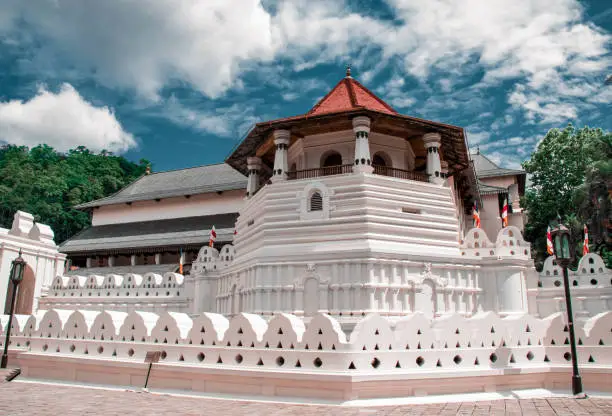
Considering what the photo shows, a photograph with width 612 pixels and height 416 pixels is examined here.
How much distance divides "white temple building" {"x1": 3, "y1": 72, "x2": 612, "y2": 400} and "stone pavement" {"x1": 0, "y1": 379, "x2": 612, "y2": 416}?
0.51 metres

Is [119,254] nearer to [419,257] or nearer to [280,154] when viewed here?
[280,154]

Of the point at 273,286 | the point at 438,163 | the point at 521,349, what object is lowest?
the point at 521,349

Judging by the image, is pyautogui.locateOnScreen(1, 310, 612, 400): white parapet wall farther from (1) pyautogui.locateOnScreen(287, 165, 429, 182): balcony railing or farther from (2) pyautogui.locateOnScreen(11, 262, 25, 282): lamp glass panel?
(1) pyautogui.locateOnScreen(287, 165, 429, 182): balcony railing

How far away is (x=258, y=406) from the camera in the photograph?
858 cm

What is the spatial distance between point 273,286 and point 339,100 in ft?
29.8

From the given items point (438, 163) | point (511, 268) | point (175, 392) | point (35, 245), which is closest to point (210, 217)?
point (35, 245)

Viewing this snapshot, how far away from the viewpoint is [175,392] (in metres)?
9.93

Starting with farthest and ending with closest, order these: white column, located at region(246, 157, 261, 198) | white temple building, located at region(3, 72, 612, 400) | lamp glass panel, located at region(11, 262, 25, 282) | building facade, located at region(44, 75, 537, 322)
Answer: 1. white column, located at region(246, 157, 261, 198)
2. building facade, located at region(44, 75, 537, 322)
3. lamp glass panel, located at region(11, 262, 25, 282)
4. white temple building, located at region(3, 72, 612, 400)

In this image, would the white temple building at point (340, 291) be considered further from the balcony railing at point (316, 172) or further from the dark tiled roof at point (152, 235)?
the dark tiled roof at point (152, 235)

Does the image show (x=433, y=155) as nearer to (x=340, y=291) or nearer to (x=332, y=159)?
(x=332, y=159)

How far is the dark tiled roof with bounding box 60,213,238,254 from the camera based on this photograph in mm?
32594

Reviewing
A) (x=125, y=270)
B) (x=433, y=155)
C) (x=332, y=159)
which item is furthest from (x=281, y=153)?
(x=125, y=270)

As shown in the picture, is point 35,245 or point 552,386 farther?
point 35,245

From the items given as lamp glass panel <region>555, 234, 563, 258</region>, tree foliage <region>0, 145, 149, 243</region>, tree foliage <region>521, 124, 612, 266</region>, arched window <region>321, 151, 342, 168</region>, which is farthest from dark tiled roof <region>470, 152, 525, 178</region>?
tree foliage <region>0, 145, 149, 243</region>
